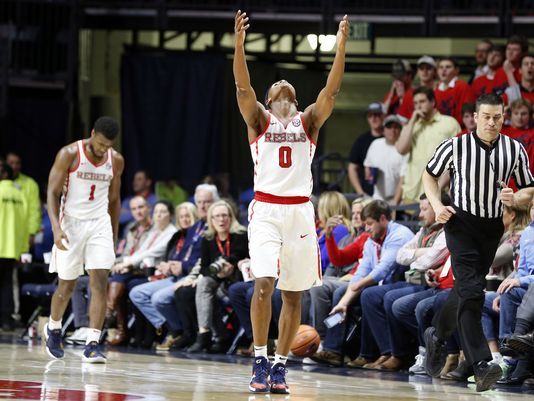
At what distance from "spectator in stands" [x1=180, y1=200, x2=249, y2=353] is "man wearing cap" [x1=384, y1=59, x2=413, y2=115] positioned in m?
2.88

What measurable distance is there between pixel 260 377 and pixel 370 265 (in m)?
3.27

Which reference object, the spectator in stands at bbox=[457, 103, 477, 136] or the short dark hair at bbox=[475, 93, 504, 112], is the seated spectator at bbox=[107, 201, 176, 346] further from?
the short dark hair at bbox=[475, 93, 504, 112]

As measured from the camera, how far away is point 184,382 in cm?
835

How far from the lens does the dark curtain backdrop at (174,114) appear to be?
16625mm

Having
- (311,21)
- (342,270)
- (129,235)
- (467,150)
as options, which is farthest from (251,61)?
(467,150)

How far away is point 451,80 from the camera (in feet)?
43.1

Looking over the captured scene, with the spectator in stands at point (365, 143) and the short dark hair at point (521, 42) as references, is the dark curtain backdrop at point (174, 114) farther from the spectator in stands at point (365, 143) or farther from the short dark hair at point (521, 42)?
the short dark hair at point (521, 42)

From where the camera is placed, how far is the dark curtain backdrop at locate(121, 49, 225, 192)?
16625 millimetres

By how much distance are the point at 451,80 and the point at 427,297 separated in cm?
380

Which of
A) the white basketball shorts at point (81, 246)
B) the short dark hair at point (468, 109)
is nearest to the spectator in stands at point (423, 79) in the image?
the short dark hair at point (468, 109)

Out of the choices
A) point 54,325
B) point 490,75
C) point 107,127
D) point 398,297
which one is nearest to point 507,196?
point 398,297

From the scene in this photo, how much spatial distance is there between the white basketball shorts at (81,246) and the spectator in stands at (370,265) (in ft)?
6.86

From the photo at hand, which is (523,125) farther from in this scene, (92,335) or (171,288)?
(92,335)

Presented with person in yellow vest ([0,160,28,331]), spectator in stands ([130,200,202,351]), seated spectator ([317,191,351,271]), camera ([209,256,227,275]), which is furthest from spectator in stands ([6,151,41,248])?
seated spectator ([317,191,351,271])
